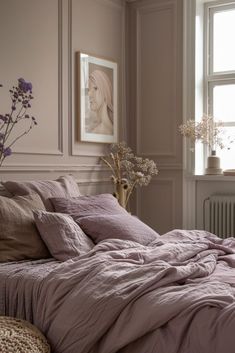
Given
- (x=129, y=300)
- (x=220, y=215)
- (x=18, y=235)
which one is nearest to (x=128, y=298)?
(x=129, y=300)

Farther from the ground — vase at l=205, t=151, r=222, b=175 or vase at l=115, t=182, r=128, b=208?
vase at l=205, t=151, r=222, b=175

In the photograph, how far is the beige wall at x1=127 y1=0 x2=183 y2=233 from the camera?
15.9 ft

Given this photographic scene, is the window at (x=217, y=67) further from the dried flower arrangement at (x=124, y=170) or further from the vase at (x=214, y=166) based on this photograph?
the dried flower arrangement at (x=124, y=170)

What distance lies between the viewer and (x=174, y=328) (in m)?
1.94

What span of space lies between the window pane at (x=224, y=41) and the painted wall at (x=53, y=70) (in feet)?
3.44

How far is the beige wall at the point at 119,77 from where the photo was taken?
3859 mm

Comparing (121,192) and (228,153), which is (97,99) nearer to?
(121,192)

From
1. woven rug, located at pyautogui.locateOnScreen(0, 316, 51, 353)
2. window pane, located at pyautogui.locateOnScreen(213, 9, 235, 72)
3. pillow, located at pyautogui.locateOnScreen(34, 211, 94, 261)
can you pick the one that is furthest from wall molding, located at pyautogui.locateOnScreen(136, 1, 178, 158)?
woven rug, located at pyautogui.locateOnScreen(0, 316, 51, 353)

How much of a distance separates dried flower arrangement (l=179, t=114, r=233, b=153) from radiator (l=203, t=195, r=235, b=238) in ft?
1.70

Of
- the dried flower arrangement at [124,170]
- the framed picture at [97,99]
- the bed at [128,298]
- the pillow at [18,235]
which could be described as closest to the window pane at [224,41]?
the framed picture at [97,99]

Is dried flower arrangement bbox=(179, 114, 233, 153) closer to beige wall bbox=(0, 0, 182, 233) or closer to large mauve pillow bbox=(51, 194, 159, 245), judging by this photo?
beige wall bbox=(0, 0, 182, 233)

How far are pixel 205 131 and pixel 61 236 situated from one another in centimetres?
224

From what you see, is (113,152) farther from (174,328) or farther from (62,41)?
(174,328)

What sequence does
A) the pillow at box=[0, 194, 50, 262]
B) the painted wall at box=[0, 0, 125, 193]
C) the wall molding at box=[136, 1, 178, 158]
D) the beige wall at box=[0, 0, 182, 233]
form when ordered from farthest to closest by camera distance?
the wall molding at box=[136, 1, 178, 158], the beige wall at box=[0, 0, 182, 233], the painted wall at box=[0, 0, 125, 193], the pillow at box=[0, 194, 50, 262]
